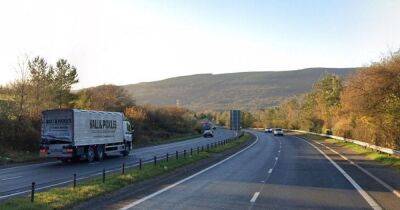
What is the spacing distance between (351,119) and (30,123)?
1375 inches

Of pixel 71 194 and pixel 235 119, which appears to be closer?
pixel 71 194

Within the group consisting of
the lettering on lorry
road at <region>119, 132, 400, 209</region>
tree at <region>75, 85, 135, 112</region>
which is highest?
tree at <region>75, 85, 135, 112</region>

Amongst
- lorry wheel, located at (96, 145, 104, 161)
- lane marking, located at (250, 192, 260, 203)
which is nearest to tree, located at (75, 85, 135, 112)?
lorry wheel, located at (96, 145, 104, 161)

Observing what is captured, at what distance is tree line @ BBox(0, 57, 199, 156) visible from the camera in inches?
1635

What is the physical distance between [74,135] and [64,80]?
34238 millimetres

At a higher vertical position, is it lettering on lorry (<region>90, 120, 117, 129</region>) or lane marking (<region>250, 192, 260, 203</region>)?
lettering on lorry (<region>90, 120, 117, 129</region>)

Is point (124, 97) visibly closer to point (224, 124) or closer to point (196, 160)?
point (196, 160)

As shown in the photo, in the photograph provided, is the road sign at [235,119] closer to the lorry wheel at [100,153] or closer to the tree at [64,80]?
the tree at [64,80]

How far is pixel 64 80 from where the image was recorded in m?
67.4

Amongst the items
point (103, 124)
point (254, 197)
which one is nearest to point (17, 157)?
point (103, 124)

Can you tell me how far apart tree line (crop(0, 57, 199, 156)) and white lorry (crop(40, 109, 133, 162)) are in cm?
464

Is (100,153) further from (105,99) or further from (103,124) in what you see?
(105,99)

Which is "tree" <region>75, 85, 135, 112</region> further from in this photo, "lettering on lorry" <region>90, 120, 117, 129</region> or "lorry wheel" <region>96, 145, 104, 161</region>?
"lorry wheel" <region>96, 145, 104, 161</region>

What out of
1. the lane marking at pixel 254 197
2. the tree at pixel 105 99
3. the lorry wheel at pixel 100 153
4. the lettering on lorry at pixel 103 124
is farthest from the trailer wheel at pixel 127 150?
the lane marking at pixel 254 197
